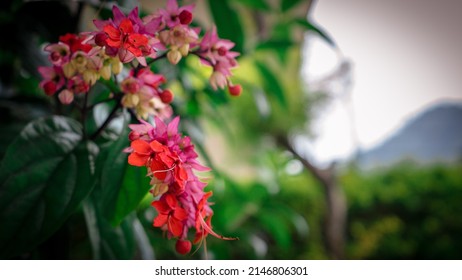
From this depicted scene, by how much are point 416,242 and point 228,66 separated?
5.49ft

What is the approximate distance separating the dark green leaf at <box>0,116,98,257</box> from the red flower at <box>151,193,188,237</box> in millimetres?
126

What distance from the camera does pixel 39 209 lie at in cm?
42

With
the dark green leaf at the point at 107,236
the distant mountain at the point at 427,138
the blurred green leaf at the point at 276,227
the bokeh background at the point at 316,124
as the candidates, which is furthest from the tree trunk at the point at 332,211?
the dark green leaf at the point at 107,236

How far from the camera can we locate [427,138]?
2.57m

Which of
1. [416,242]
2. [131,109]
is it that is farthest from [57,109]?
[416,242]

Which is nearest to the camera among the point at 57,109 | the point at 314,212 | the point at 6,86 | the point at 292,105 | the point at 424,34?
the point at 57,109

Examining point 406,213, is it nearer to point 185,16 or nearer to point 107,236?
point 107,236

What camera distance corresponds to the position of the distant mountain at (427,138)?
2337 millimetres

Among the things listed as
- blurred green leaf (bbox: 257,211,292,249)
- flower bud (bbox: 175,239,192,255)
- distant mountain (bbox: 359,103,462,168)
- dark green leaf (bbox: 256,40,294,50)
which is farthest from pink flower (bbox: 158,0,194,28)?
distant mountain (bbox: 359,103,462,168)

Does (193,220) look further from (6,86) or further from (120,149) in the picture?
(6,86)

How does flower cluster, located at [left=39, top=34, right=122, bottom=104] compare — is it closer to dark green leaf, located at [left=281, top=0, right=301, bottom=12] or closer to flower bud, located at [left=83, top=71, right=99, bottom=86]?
flower bud, located at [left=83, top=71, right=99, bottom=86]

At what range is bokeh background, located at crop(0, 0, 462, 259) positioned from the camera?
28.5 inches

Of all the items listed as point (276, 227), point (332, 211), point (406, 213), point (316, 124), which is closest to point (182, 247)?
point (276, 227)

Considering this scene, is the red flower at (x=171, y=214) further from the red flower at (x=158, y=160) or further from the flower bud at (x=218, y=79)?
the flower bud at (x=218, y=79)
